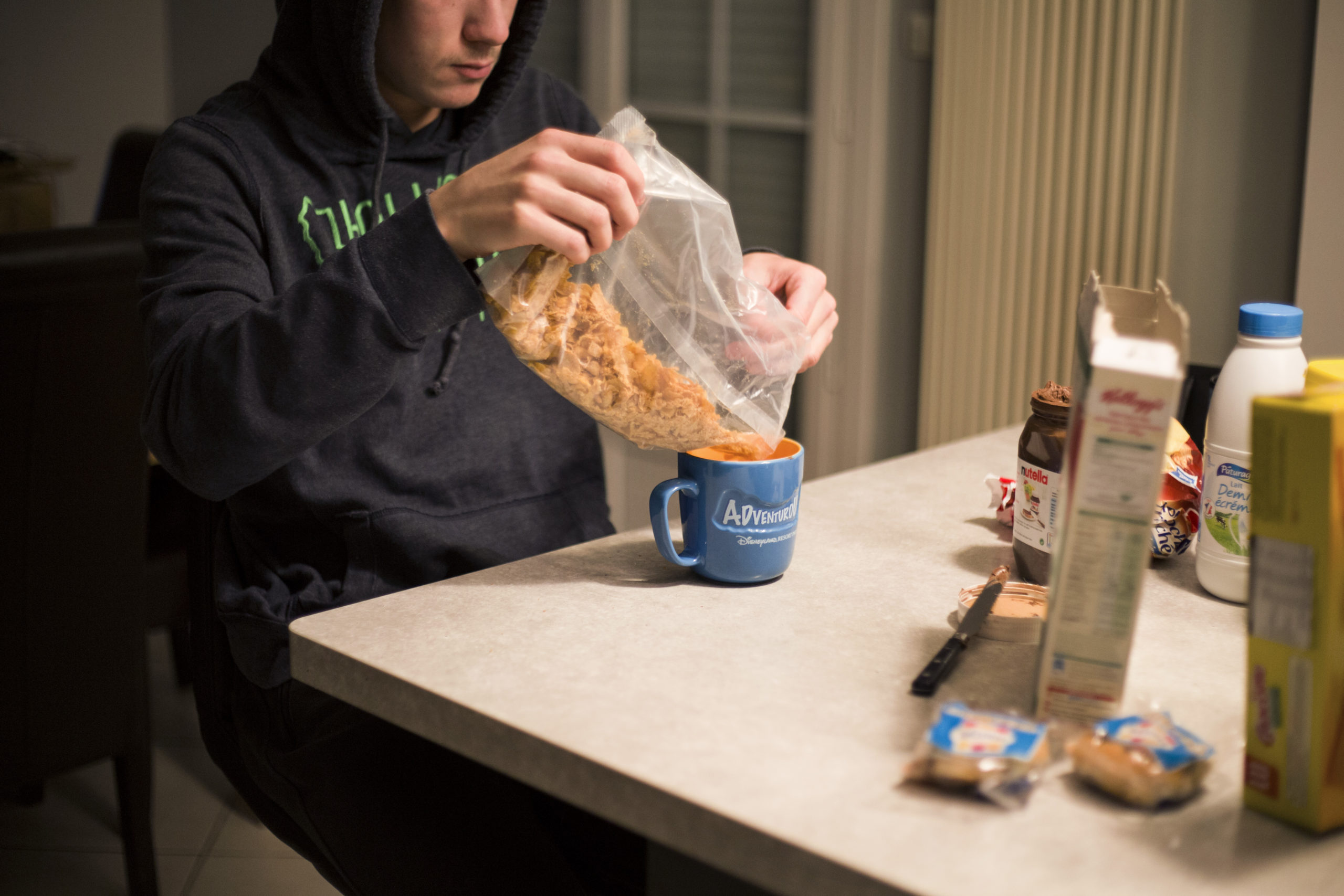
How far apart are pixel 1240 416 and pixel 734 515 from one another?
342 mm

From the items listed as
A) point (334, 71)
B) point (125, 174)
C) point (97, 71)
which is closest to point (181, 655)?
point (125, 174)

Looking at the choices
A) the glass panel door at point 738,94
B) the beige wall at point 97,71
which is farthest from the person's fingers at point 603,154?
the beige wall at point 97,71

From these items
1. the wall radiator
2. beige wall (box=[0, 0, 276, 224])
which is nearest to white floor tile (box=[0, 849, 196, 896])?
the wall radiator

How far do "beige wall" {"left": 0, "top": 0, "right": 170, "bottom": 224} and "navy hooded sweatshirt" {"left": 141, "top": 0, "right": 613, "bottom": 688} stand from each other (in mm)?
3077

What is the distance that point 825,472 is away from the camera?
109 inches

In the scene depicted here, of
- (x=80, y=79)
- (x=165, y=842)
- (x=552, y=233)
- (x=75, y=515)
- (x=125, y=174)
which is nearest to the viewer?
(x=552, y=233)

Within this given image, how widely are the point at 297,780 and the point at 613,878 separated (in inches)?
10.9

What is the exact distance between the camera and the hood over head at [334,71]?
1042mm

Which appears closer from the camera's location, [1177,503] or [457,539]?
[1177,503]

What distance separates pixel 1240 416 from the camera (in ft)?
2.44

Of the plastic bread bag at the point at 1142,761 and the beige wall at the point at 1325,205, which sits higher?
the beige wall at the point at 1325,205

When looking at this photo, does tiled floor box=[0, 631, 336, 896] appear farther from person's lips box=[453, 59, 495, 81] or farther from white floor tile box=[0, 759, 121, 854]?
person's lips box=[453, 59, 495, 81]

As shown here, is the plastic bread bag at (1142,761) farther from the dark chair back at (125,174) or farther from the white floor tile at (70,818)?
the dark chair back at (125,174)

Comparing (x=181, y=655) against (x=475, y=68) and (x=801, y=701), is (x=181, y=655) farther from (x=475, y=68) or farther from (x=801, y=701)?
(x=801, y=701)
